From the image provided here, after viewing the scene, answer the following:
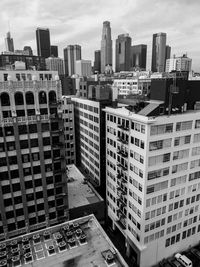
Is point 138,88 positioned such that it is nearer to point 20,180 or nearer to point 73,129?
point 73,129

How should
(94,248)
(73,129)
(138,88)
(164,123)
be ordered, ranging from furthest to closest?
(138,88) < (73,129) < (164,123) < (94,248)

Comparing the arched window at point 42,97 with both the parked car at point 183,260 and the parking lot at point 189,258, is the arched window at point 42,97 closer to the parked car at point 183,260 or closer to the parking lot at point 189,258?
the parking lot at point 189,258

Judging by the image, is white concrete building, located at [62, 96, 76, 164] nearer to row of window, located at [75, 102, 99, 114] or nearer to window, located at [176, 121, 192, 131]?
row of window, located at [75, 102, 99, 114]

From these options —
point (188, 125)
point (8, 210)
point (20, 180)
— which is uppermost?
point (188, 125)

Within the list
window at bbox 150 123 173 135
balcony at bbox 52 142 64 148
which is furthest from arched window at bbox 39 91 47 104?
window at bbox 150 123 173 135

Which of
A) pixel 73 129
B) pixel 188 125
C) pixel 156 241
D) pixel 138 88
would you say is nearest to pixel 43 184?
pixel 156 241

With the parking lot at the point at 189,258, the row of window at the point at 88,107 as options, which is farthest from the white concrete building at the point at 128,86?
the parking lot at the point at 189,258
